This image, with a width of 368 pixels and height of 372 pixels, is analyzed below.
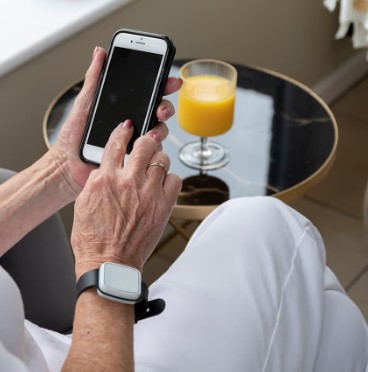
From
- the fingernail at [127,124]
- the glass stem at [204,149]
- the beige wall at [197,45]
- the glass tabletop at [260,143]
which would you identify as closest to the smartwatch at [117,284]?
the fingernail at [127,124]

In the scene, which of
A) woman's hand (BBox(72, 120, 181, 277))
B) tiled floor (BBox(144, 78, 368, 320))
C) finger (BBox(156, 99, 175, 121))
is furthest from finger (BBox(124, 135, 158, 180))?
tiled floor (BBox(144, 78, 368, 320))

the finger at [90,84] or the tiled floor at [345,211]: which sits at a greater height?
the finger at [90,84]

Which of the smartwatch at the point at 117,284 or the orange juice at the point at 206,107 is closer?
the smartwatch at the point at 117,284

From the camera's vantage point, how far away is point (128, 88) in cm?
102

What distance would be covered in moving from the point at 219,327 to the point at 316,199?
1.16 m

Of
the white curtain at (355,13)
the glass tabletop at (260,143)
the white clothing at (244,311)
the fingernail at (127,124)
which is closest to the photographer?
the white clothing at (244,311)

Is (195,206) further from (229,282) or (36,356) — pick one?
(36,356)

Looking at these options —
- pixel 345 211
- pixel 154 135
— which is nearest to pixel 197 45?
pixel 345 211

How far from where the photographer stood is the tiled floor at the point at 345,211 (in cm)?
175

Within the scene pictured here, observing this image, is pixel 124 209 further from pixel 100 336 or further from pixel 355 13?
pixel 355 13

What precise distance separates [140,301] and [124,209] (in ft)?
0.34

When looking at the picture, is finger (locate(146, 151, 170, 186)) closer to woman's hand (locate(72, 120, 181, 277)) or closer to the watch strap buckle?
woman's hand (locate(72, 120, 181, 277))

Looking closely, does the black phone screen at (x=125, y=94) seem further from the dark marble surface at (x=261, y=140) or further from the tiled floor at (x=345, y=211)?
the tiled floor at (x=345, y=211)

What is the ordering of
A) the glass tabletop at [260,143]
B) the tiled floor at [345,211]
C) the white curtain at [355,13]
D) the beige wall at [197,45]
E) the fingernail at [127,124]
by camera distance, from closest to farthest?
the fingernail at [127,124]
the glass tabletop at [260,143]
the beige wall at [197,45]
the tiled floor at [345,211]
the white curtain at [355,13]
